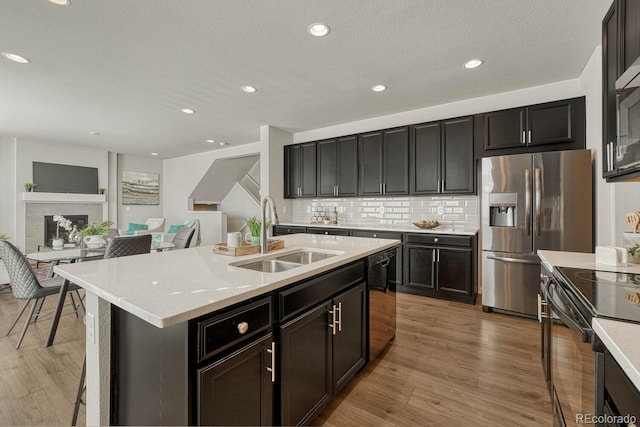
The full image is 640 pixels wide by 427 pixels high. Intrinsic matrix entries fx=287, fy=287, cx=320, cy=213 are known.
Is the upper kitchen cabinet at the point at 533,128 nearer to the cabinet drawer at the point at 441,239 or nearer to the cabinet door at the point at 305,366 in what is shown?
the cabinet drawer at the point at 441,239


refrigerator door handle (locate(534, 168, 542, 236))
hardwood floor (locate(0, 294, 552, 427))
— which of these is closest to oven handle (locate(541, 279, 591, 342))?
hardwood floor (locate(0, 294, 552, 427))

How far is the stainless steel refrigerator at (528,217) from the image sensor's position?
2.75 meters

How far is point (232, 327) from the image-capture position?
3.47 feet

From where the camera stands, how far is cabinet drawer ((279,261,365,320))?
1312 millimetres

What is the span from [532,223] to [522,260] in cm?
40

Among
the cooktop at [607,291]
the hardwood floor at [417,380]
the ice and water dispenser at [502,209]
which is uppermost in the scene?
the ice and water dispenser at [502,209]

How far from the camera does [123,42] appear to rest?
2.42 meters

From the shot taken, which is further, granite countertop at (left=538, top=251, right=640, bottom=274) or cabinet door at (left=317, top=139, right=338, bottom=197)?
cabinet door at (left=317, top=139, right=338, bottom=197)

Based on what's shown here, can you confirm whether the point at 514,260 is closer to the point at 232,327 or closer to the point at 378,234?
the point at 378,234

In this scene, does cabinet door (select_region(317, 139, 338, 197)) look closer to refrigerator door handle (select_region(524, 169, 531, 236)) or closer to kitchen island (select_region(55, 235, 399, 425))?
→ refrigerator door handle (select_region(524, 169, 531, 236))

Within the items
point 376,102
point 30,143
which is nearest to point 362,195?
point 376,102

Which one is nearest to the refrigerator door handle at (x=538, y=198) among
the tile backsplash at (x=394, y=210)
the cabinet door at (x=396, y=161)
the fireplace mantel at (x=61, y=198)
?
the tile backsplash at (x=394, y=210)

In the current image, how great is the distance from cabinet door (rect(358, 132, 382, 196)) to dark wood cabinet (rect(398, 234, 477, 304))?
96 centimetres

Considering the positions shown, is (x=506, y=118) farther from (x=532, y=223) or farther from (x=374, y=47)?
(x=374, y=47)
